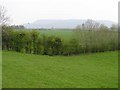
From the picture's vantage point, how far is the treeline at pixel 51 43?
91.2 feet

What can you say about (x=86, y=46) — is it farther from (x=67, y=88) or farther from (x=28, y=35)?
(x=67, y=88)

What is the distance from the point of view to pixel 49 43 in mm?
28625

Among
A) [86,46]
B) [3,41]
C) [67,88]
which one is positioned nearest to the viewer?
[67,88]

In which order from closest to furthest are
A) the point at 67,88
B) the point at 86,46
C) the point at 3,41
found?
1. the point at 67,88
2. the point at 3,41
3. the point at 86,46

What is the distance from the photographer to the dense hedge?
91.1ft

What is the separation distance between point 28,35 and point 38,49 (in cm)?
212

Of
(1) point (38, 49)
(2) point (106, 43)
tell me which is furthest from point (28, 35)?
(2) point (106, 43)

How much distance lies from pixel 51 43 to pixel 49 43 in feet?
0.81

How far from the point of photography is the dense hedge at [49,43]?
27.8 meters

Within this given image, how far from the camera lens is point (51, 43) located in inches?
1127

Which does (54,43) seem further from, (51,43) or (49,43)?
(49,43)

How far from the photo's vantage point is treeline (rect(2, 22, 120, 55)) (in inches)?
1094

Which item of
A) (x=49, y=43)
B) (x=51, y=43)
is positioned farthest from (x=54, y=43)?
(x=49, y=43)

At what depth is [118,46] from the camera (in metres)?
30.1
